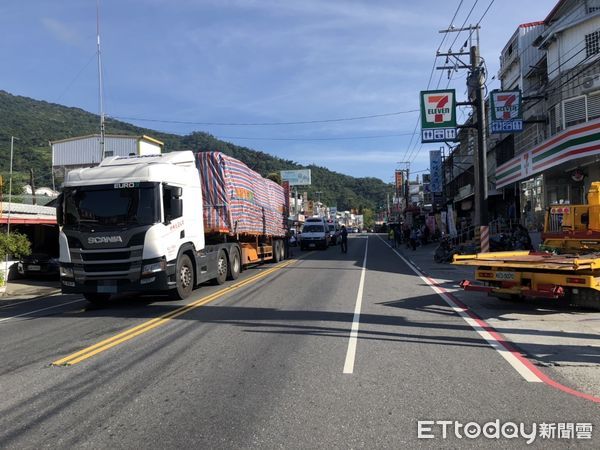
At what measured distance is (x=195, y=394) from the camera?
509 centimetres

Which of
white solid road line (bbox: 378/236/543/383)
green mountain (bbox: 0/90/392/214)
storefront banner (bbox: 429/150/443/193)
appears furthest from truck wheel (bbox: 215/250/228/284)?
green mountain (bbox: 0/90/392/214)

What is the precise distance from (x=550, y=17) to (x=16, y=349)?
28386 millimetres

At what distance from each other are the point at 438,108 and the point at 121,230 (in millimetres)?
14794

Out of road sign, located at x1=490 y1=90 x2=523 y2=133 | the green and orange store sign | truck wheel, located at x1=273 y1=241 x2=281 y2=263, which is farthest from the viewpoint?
truck wheel, located at x1=273 y1=241 x2=281 y2=263

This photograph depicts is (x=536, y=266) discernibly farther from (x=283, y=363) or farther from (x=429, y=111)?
(x=429, y=111)

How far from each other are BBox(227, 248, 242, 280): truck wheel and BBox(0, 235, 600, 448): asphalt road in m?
5.80

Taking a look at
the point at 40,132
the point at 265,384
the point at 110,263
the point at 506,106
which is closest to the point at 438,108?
the point at 506,106

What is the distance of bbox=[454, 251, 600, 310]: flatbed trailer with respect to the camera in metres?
8.80

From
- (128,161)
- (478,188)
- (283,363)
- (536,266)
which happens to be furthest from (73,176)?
(478,188)

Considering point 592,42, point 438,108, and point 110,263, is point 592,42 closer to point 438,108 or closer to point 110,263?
point 438,108

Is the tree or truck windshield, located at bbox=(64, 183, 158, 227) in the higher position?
truck windshield, located at bbox=(64, 183, 158, 227)

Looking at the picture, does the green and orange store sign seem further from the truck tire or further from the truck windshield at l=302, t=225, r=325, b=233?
the truck windshield at l=302, t=225, r=325, b=233

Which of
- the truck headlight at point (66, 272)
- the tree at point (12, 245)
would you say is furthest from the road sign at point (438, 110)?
the tree at point (12, 245)

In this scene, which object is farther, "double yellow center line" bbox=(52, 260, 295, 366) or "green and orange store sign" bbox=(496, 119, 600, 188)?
"green and orange store sign" bbox=(496, 119, 600, 188)
